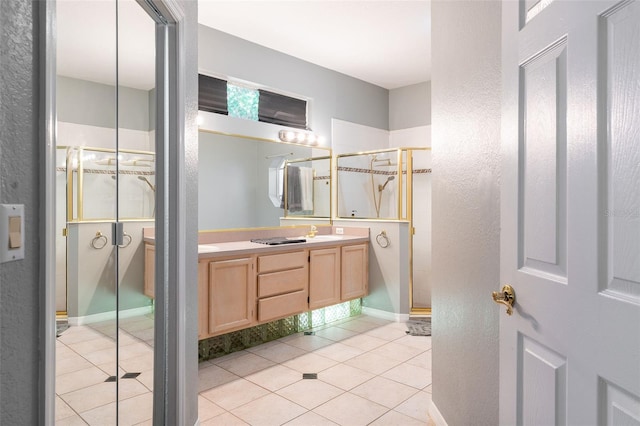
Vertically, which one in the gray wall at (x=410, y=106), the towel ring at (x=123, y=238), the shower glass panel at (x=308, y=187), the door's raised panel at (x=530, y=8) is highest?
the gray wall at (x=410, y=106)

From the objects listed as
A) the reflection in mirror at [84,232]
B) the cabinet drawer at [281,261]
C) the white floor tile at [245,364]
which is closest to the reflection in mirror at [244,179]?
the cabinet drawer at [281,261]

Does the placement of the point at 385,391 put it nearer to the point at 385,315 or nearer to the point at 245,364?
the point at 245,364

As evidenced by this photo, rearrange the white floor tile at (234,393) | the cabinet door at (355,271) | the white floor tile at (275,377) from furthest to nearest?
the cabinet door at (355,271)
the white floor tile at (275,377)
the white floor tile at (234,393)

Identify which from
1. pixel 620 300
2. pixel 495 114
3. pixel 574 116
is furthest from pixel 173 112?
pixel 620 300

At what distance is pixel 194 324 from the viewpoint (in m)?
2.02

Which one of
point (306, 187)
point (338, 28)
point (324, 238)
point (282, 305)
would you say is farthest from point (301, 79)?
point (282, 305)

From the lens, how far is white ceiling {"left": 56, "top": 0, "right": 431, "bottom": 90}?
1234 millimetres

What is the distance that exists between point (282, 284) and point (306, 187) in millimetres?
1406

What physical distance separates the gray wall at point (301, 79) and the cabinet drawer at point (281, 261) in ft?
5.48

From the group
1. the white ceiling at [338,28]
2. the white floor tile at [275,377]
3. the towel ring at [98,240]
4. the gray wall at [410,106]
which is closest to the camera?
the towel ring at [98,240]

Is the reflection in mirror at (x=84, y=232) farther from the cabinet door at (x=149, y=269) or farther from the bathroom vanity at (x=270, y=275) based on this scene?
the bathroom vanity at (x=270, y=275)

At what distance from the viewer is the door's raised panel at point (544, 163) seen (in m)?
0.95

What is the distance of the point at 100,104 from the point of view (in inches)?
53.2

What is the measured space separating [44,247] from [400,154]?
3799 mm
